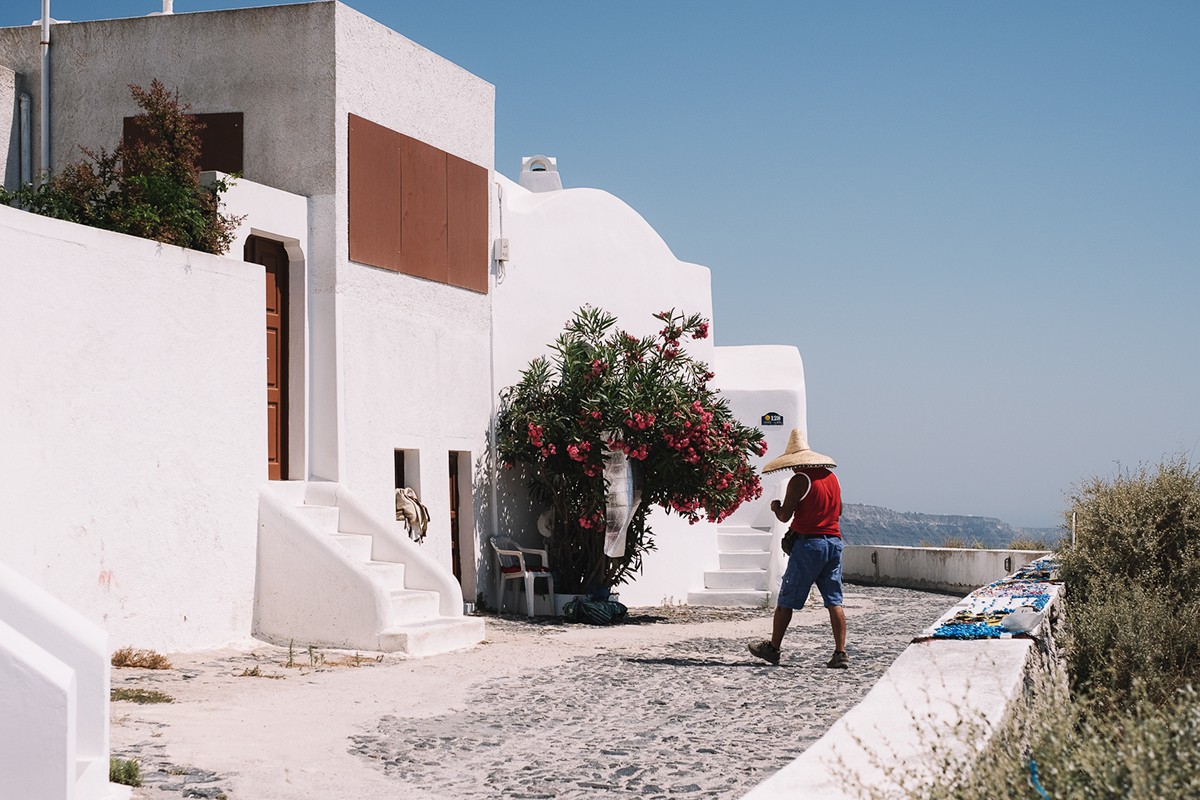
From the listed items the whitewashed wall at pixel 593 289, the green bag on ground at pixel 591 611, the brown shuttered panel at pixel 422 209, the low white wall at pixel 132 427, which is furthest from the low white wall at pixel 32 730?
the whitewashed wall at pixel 593 289

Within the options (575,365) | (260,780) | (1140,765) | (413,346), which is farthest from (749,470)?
(1140,765)

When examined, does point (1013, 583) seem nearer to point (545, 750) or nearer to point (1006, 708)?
point (545, 750)

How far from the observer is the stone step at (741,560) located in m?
20.9

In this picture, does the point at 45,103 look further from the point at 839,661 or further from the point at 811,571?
the point at 839,661

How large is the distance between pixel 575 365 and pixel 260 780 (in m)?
10.1

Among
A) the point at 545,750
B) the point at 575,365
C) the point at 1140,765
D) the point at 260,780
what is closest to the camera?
the point at 1140,765

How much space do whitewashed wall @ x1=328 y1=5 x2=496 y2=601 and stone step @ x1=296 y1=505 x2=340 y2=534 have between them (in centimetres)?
55

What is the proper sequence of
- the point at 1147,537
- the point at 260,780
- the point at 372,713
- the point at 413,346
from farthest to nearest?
the point at 413,346 < the point at 1147,537 < the point at 372,713 < the point at 260,780

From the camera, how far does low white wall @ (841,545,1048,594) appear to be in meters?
23.4

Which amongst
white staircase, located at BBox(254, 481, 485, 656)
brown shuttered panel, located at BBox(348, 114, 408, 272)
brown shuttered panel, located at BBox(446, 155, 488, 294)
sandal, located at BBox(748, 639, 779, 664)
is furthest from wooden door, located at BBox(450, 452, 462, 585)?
sandal, located at BBox(748, 639, 779, 664)

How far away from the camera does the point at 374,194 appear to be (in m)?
14.1

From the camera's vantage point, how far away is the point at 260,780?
21.7 ft

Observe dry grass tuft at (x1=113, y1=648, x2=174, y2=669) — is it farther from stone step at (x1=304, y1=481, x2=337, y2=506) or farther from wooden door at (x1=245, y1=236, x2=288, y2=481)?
wooden door at (x1=245, y1=236, x2=288, y2=481)

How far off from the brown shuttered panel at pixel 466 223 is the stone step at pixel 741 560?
7.01 metres
